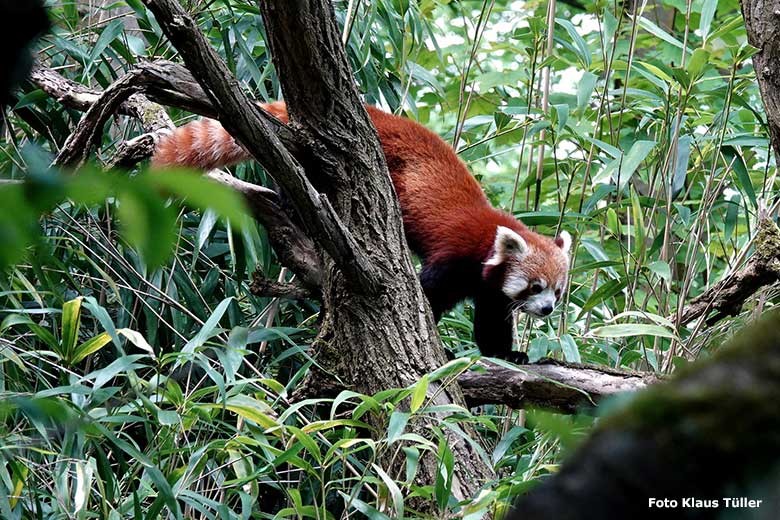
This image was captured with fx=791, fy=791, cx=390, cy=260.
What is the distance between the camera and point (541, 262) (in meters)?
3.06

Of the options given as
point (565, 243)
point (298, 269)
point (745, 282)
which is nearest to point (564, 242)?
point (565, 243)

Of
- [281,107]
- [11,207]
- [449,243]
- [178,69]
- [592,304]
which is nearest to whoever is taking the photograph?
[11,207]

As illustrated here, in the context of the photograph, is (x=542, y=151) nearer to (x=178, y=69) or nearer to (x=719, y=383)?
(x=178, y=69)

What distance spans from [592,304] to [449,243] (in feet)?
2.01

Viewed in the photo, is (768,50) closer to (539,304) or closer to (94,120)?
(539,304)

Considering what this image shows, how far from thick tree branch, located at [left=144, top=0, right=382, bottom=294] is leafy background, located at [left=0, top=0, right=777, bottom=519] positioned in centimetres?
16

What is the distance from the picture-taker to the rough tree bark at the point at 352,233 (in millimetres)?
1865

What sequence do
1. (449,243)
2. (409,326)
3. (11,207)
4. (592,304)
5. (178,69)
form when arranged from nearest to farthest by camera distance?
(11,207), (178,69), (409,326), (592,304), (449,243)

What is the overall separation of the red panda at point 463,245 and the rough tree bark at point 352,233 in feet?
2.31

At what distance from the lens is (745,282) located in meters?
2.22

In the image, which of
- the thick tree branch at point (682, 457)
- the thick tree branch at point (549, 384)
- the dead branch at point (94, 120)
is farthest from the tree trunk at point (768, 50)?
the thick tree branch at point (682, 457)

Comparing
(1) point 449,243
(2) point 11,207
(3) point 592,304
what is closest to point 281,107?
(1) point 449,243

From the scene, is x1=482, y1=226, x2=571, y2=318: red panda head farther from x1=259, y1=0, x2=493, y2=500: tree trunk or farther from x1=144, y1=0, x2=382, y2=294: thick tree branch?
x1=144, y1=0, x2=382, y2=294: thick tree branch

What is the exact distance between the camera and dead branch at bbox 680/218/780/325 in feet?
6.98
